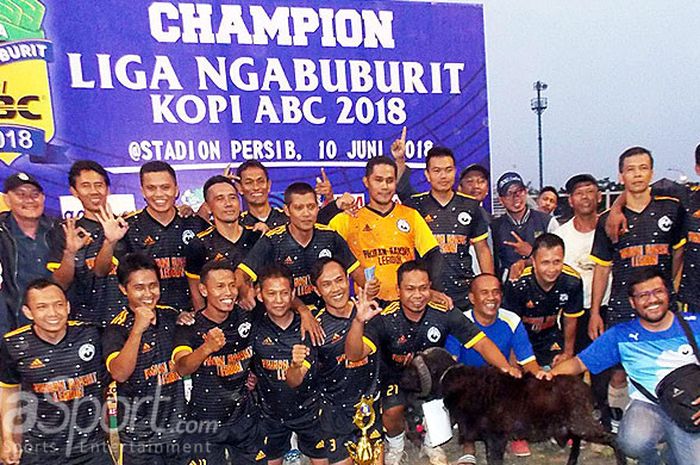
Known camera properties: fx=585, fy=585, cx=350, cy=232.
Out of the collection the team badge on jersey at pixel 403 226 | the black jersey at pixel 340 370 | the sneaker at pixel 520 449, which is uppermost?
the team badge on jersey at pixel 403 226

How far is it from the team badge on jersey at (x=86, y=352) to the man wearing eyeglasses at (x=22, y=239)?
1.21 meters

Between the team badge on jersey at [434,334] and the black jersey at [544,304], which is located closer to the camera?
the team badge on jersey at [434,334]

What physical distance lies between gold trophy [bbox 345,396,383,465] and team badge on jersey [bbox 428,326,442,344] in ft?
1.92

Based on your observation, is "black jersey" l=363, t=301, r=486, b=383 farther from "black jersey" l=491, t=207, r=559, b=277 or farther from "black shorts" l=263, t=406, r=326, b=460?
"black jersey" l=491, t=207, r=559, b=277

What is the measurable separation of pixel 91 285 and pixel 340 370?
1.92 m

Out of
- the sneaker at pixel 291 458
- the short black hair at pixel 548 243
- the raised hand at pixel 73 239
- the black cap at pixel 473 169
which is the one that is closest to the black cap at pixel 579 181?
the short black hair at pixel 548 243

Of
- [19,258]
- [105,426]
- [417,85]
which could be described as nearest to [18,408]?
[105,426]

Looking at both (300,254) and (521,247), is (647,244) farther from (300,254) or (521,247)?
(300,254)

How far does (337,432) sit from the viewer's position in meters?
3.91

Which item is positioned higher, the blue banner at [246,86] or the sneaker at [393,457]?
the blue banner at [246,86]

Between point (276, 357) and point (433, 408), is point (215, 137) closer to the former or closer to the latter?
point (276, 357)

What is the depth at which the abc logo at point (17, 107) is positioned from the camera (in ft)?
16.9

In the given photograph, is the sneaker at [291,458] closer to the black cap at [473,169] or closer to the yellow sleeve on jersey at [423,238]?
the yellow sleeve on jersey at [423,238]

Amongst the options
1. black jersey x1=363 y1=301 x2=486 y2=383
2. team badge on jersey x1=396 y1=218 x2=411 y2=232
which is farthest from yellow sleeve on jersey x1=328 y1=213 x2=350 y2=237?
black jersey x1=363 y1=301 x2=486 y2=383
